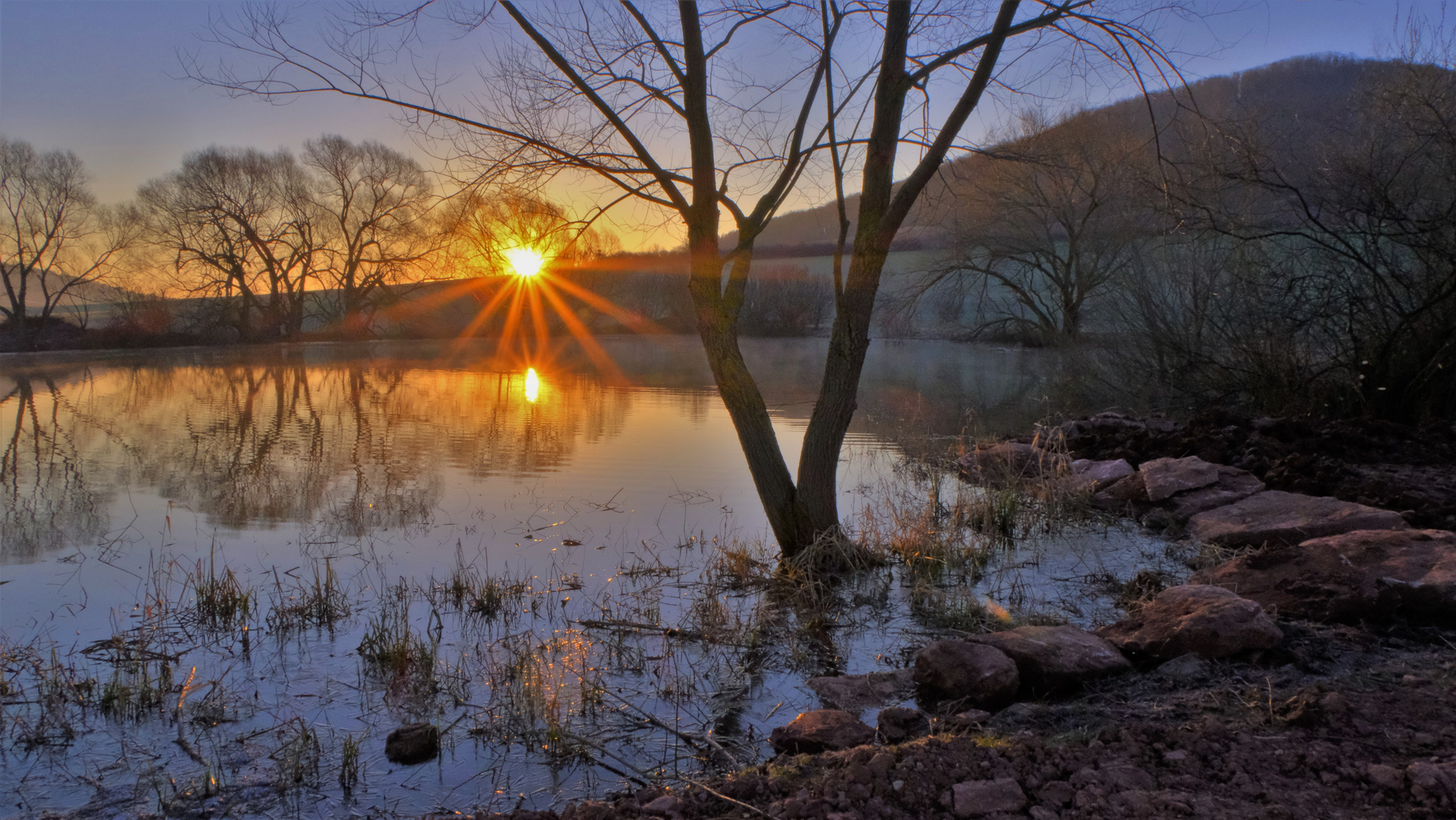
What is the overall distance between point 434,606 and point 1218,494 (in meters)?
6.19

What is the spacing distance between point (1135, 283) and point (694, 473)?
358 inches

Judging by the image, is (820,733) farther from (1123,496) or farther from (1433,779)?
(1123,496)

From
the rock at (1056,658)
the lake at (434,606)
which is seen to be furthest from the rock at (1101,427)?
the rock at (1056,658)

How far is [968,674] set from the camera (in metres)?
3.71

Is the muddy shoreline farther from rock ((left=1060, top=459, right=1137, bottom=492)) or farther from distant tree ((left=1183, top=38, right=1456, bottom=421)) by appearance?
distant tree ((left=1183, top=38, right=1456, bottom=421))

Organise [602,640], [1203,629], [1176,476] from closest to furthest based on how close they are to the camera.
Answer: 1. [1203,629]
2. [602,640]
3. [1176,476]

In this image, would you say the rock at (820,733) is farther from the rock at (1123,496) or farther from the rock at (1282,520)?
the rock at (1123,496)

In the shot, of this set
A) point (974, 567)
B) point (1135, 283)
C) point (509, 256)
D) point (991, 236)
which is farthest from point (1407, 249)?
point (991, 236)

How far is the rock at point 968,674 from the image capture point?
3.66 metres

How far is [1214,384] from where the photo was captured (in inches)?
496

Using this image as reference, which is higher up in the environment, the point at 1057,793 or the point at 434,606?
the point at 1057,793

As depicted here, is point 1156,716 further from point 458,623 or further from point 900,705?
point 458,623

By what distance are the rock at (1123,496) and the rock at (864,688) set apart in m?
4.56

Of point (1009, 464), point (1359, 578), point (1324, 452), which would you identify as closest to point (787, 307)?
point (1009, 464)
